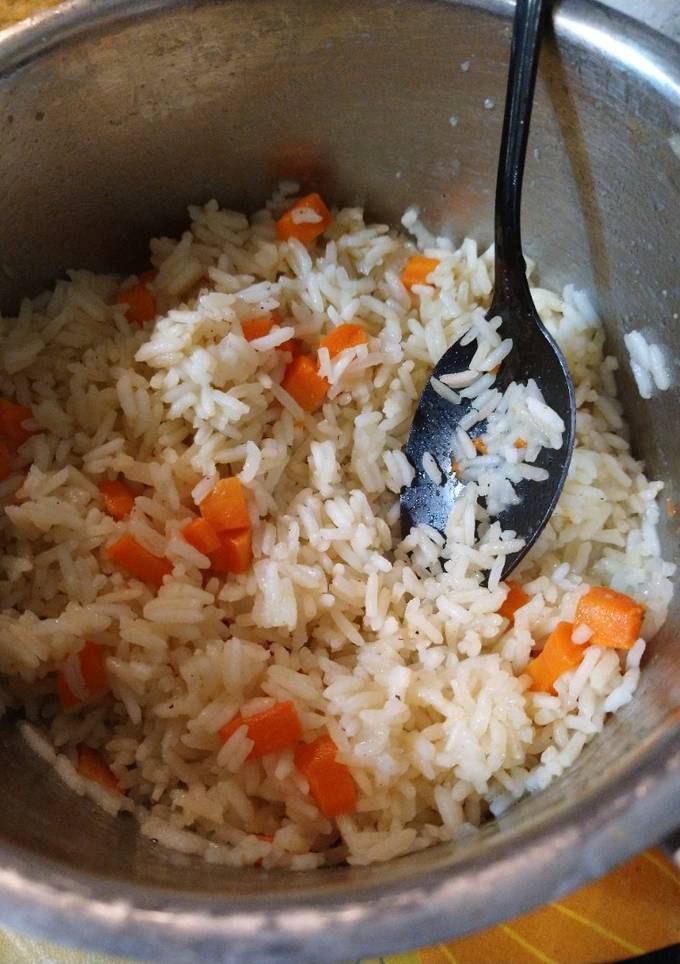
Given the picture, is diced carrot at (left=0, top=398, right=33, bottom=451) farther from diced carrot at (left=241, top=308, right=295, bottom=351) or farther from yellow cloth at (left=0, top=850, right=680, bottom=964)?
yellow cloth at (left=0, top=850, right=680, bottom=964)

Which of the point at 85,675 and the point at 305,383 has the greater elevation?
the point at 305,383

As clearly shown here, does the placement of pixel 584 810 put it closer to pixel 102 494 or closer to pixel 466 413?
pixel 466 413

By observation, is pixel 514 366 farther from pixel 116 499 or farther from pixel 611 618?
pixel 116 499

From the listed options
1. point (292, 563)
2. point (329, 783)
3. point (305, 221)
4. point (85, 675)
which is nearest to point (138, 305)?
point (305, 221)

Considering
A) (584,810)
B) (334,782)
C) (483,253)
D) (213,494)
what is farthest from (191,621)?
(483,253)

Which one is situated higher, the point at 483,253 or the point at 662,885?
the point at 483,253

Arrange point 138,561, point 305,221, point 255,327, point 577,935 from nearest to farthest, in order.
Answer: point 577,935 → point 138,561 → point 255,327 → point 305,221
